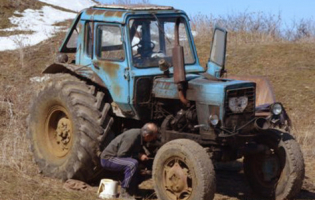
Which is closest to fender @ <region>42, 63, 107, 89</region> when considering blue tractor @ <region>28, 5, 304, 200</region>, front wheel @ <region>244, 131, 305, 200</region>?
blue tractor @ <region>28, 5, 304, 200</region>

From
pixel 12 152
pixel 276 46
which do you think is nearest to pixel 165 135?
pixel 12 152

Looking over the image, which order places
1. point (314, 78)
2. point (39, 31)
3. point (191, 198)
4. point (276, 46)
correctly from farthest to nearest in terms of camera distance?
point (39, 31), point (276, 46), point (314, 78), point (191, 198)

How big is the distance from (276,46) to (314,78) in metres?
2.02

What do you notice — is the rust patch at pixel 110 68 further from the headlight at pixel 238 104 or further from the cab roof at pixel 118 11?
the headlight at pixel 238 104

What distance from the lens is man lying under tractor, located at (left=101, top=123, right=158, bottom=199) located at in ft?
27.3

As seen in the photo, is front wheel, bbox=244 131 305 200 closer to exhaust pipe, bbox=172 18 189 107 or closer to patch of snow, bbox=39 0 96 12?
exhaust pipe, bbox=172 18 189 107

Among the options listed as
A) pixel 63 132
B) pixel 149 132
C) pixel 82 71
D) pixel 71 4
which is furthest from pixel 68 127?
pixel 71 4

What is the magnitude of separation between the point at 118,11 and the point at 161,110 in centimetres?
145

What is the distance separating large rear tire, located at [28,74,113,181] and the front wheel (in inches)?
78.6

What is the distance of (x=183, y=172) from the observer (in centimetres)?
784

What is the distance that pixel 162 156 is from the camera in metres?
8.02

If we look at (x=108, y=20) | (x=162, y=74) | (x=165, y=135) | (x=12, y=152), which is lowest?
(x=12, y=152)

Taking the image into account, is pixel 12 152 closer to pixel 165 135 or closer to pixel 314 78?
pixel 165 135

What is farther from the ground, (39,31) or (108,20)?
(108,20)
